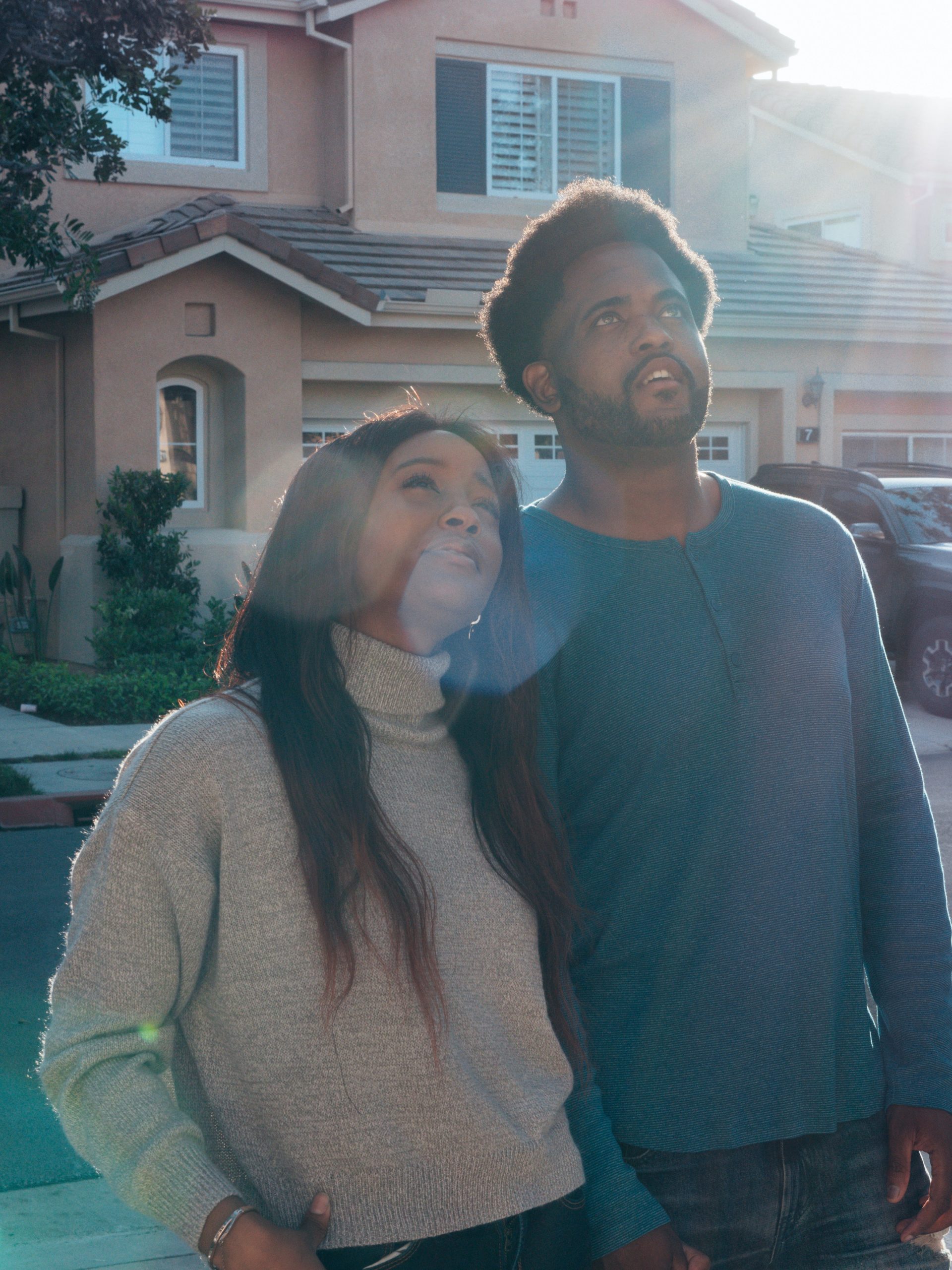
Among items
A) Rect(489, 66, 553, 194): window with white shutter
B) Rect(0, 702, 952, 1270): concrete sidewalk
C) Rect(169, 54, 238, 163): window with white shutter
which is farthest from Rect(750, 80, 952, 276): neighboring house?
Rect(0, 702, 952, 1270): concrete sidewalk

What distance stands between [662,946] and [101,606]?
40.8ft

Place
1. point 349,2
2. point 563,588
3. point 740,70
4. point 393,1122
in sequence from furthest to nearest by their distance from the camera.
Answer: point 740,70 < point 349,2 < point 563,588 < point 393,1122

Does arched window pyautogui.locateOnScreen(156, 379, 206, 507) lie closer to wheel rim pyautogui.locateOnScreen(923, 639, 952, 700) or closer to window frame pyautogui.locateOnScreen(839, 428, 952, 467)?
wheel rim pyautogui.locateOnScreen(923, 639, 952, 700)

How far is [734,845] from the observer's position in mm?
2150

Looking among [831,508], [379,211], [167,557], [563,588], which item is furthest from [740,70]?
[563,588]

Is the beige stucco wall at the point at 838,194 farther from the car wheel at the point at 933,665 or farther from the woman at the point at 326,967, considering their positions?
the woman at the point at 326,967

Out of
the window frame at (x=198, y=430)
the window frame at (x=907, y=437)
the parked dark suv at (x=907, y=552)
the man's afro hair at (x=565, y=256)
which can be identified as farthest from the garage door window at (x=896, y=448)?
the man's afro hair at (x=565, y=256)

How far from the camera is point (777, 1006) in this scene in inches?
83.7

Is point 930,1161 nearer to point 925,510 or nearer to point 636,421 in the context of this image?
point 636,421

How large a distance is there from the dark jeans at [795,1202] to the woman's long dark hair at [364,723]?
0.27 meters

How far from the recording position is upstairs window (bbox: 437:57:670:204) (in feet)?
55.4

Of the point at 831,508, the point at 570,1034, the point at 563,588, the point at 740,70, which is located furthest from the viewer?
the point at 740,70

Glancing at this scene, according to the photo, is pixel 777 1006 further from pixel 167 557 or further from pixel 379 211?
pixel 379 211

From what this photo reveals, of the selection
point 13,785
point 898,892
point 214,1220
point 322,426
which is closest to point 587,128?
point 322,426
